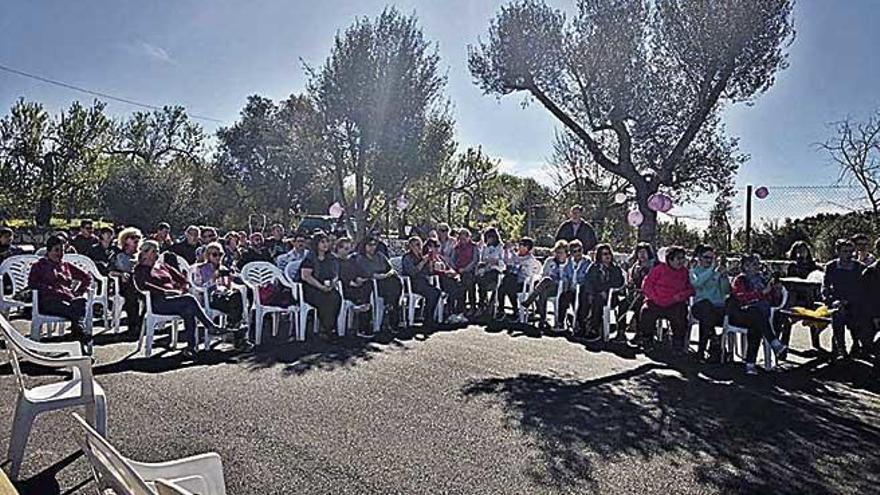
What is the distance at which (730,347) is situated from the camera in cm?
704

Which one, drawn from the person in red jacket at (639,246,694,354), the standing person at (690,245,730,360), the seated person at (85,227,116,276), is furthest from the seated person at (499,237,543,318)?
the seated person at (85,227,116,276)

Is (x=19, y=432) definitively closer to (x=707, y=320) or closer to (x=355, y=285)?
(x=355, y=285)

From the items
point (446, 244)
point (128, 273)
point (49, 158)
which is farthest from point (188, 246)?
point (49, 158)

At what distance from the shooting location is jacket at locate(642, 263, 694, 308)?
718 cm

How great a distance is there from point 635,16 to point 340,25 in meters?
6.20

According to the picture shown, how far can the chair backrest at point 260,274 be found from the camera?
7.96 metres

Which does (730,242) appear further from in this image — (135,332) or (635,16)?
(135,332)

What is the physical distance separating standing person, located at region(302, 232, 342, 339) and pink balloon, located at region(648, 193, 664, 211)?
19.7ft

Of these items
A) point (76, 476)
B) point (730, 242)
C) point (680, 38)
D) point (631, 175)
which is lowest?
point (76, 476)

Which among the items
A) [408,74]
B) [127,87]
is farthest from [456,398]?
[127,87]

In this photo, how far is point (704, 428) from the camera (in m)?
4.54

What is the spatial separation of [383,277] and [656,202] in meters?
5.29

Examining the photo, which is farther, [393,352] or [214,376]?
[393,352]

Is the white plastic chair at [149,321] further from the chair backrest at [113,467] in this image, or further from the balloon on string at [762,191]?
the balloon on string at [762,191]
